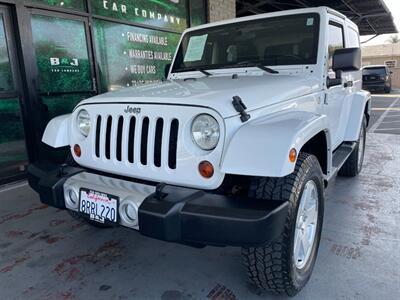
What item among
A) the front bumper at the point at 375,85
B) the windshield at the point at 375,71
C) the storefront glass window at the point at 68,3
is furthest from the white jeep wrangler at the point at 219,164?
the windshield at the point at 375,71

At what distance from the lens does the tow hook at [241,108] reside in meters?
1.78

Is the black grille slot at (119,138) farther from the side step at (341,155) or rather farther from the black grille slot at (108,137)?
the side step at (341,155)

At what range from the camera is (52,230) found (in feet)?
9.91

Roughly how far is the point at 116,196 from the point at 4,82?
3287 millimetres

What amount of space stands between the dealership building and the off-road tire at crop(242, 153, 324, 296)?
146 inches

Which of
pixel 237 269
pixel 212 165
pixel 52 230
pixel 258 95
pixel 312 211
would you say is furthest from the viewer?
pixel 52 230

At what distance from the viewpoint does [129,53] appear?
19.4ft

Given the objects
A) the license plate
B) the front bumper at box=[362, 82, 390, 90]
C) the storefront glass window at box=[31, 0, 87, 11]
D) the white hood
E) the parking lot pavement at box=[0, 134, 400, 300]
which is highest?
the storefront glass window at box=[31, 0, 87, 11]

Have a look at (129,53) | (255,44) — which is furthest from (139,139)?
(129,53)

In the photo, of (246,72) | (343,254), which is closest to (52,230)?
(246,72)

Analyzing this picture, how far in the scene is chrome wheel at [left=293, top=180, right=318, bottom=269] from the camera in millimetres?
1982

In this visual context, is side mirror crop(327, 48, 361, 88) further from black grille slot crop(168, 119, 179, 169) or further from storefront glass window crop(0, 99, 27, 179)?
storefront glass window crop(0, 99, 27, 179)

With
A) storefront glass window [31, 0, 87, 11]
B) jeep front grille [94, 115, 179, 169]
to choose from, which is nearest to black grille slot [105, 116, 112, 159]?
jeep front grille [94, 115, 179, 169]

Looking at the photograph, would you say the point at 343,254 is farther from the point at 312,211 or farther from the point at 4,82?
the point at 4,82
